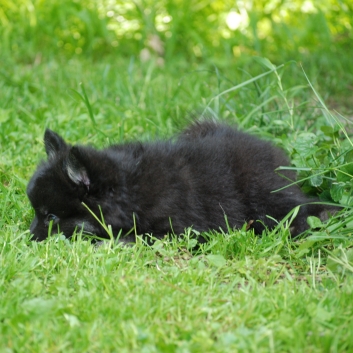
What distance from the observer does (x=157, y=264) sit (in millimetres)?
3432

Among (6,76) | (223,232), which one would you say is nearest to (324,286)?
(223,232)

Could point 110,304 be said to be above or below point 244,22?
below

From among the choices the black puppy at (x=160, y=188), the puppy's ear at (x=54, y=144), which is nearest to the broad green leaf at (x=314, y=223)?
the black puppy at (x=160, y=188)

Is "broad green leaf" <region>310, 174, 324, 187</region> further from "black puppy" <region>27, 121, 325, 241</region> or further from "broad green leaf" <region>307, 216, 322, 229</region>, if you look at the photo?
"broad green leaf" <region>307, 216, 322, 229</region>

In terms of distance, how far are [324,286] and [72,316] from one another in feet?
4.23

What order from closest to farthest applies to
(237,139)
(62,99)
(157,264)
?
(157,264) → (237,139) → (62,99)

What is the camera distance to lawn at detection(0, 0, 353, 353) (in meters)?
2.63

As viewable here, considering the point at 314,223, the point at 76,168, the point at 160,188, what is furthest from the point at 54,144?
the point at 314,223

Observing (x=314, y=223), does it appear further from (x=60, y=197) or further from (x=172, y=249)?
(x=60, y=197)

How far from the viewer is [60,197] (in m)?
3.84

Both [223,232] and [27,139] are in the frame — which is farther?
[27,139]

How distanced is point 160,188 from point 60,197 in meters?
0.63

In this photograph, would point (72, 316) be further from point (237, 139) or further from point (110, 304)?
point (237, 139)

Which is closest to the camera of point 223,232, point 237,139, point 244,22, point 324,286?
point 324,286
